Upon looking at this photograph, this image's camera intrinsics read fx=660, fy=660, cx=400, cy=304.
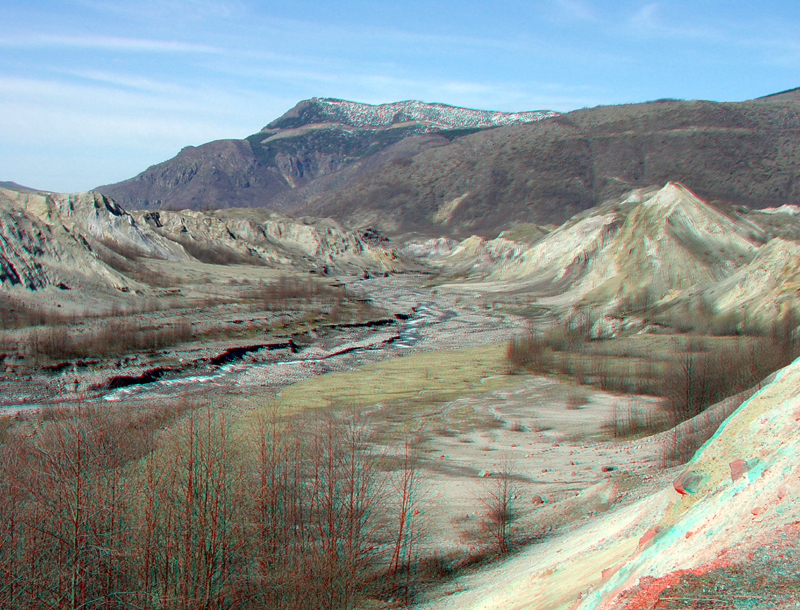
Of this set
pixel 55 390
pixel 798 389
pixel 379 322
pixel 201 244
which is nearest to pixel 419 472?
pixel 798 389

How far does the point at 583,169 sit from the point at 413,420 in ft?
500

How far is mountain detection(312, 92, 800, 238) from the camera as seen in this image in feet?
478

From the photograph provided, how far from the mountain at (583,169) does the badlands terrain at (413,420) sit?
74.1m

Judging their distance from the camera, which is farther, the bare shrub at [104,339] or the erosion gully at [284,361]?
the bare shrub at [104,339]

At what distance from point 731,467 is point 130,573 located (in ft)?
24.3

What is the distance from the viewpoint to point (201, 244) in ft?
287

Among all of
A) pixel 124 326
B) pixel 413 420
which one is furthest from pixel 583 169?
pixel 413 420

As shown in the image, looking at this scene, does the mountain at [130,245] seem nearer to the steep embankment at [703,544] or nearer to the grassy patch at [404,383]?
the grassy patch at [404,383]

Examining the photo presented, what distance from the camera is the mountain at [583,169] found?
145625 millimetres

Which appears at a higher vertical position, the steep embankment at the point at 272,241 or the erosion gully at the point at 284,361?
the steep embankment at the point at 272,241

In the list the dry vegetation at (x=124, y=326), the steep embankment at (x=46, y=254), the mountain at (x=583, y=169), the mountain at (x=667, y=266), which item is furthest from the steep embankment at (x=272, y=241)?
the mountain at (x=583, y=169)

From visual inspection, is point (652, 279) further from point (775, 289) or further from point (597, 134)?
point (597, 134)

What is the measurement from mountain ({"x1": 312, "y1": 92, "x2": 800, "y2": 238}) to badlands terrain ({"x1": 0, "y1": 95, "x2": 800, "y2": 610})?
7406cm

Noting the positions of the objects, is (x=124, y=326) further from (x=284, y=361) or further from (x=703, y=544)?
(x=703, y=544)
